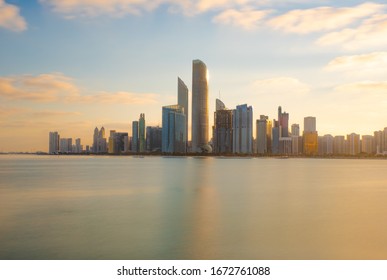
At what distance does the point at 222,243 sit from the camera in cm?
2158

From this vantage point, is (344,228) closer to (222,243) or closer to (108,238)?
(222,243)

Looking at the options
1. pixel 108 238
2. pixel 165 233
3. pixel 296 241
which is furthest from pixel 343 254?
pixel 108 238

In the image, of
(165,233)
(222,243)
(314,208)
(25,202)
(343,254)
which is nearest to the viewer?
(343,254)

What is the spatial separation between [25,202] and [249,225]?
74.5 feet

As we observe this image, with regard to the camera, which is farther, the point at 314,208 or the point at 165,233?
the point at 314,208

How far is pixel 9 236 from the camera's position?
22688mm
